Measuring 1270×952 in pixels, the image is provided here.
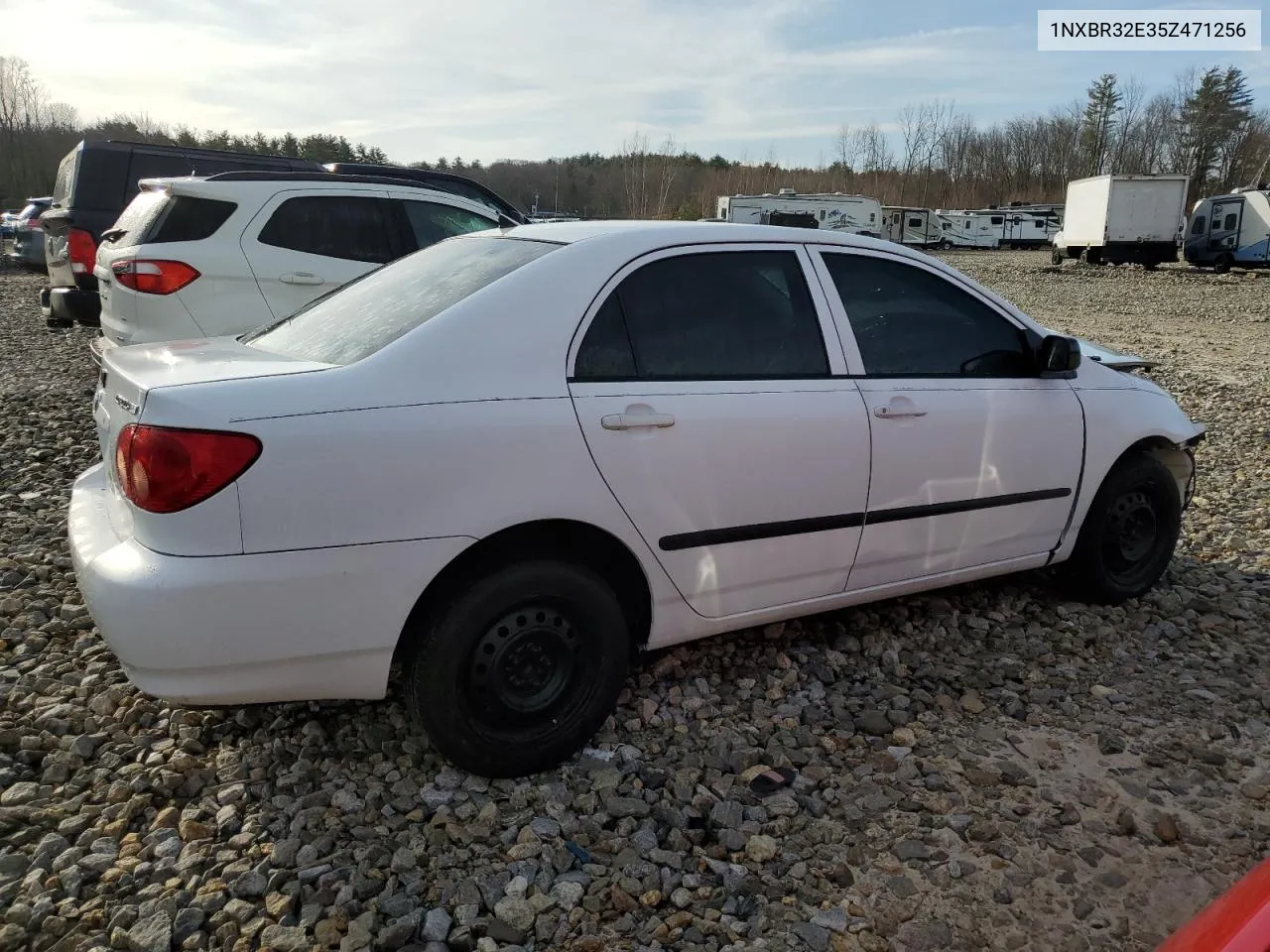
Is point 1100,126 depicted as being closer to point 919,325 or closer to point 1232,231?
point 1232,231

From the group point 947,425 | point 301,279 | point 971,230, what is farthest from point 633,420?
point 971,230

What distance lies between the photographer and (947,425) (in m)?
3.37

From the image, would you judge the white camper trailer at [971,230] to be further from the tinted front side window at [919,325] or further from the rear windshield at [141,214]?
the tinted front side window at [919,325]

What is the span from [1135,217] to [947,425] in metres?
32.2

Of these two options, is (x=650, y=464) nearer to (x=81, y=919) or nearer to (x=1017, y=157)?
(x=81, y=919)

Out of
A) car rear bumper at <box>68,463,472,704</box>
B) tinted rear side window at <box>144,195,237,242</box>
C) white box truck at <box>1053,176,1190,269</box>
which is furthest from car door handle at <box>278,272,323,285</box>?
white box truck at <box>1053,176,1190,269</box>

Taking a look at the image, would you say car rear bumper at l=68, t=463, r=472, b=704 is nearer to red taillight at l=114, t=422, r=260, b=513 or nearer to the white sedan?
the white sedan

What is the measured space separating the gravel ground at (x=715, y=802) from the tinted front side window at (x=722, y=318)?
1.21 metres

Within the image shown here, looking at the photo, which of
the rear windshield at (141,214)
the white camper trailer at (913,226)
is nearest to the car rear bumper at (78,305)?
the rear windshield at (141,214)

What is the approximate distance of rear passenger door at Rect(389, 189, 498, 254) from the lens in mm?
6969

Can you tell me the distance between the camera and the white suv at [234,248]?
5883mm

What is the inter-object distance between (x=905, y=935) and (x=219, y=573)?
1.92 m

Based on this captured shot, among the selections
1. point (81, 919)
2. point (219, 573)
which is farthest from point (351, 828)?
point (219, 573)

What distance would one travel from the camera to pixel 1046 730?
3.16 meters
